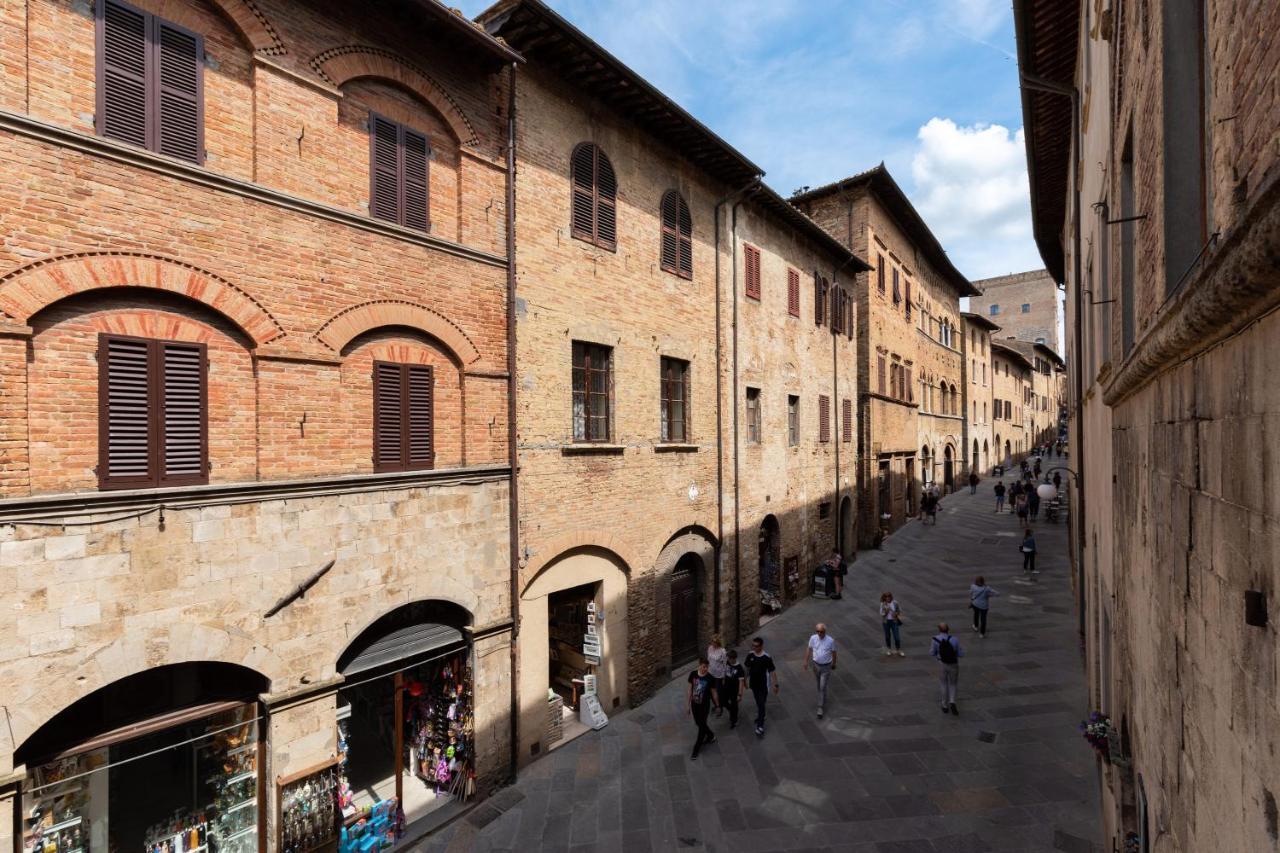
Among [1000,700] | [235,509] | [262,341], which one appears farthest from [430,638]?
[1000,700]

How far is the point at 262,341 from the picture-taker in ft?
23.1

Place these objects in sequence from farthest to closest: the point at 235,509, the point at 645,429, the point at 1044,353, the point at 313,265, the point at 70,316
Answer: the point at 1044,353 → the point at 645,429 → the point at 313,265 → the point at 235,509 → the point at 70,316

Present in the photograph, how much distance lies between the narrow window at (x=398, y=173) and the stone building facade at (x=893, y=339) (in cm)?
1894

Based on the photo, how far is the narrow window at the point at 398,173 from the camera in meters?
8.27

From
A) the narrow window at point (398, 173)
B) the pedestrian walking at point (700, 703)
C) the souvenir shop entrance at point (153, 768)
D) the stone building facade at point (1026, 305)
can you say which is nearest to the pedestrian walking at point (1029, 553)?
the pedestrian walking at point (700, 703)

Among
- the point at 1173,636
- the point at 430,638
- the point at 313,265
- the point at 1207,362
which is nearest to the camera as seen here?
the point at 1207,362

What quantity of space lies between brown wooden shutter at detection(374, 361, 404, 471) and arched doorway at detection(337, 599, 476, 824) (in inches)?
80.4

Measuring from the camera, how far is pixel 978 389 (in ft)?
142

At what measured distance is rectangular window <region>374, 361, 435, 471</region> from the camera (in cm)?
823

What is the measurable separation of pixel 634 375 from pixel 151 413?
25.0 feet

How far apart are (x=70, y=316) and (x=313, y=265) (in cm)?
235

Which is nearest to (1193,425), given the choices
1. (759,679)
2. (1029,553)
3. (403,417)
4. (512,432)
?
(403,417)

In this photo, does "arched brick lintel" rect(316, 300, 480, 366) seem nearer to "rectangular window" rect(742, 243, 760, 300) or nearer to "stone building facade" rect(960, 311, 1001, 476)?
"rectangular window" rect(742, 243, 760, 300)

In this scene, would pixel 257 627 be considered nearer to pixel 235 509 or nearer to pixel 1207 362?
pixel 235 509
